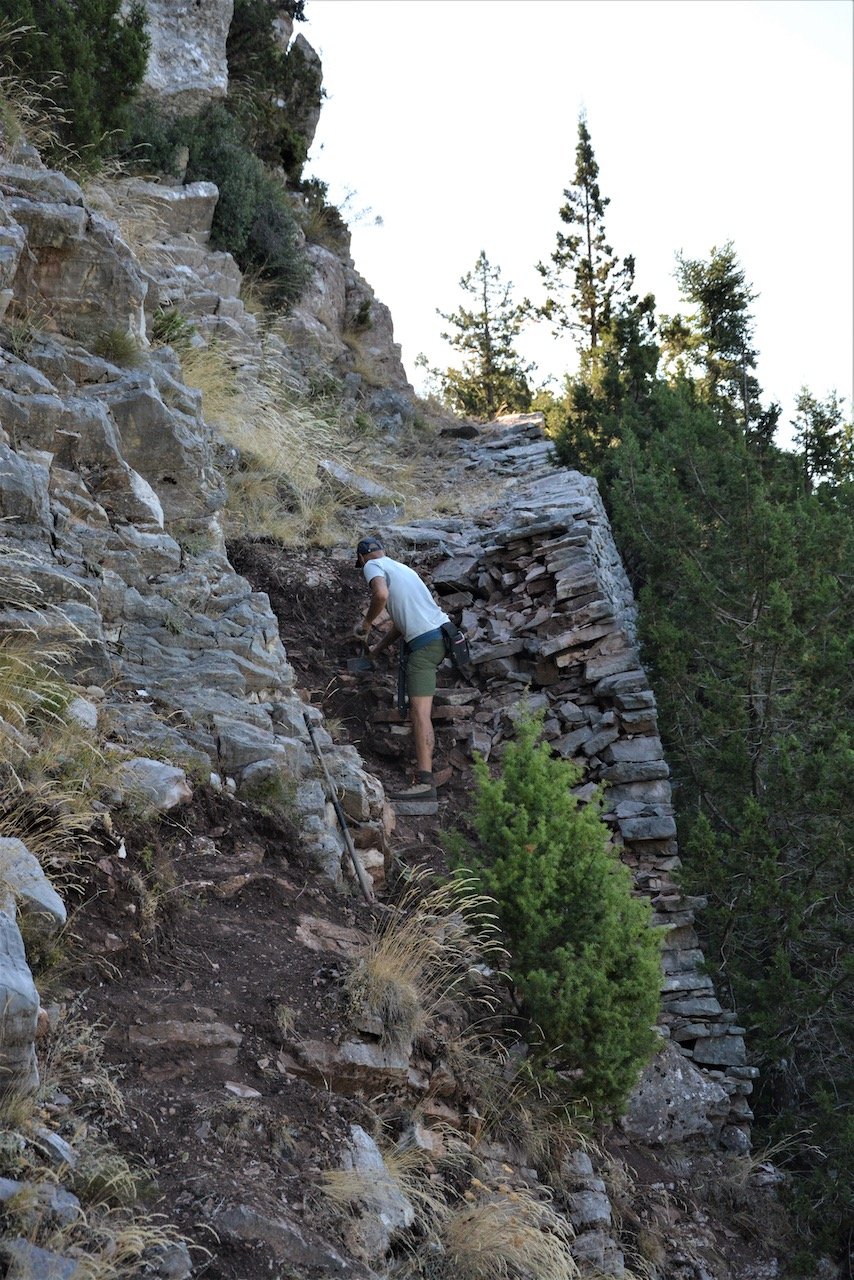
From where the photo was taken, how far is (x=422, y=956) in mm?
5691

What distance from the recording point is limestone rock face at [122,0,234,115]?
14.5 m

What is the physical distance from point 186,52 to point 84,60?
4.60 m

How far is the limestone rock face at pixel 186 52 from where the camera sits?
14523 mm

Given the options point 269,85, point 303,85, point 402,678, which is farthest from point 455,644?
point 303,85

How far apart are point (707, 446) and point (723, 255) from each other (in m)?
3.88

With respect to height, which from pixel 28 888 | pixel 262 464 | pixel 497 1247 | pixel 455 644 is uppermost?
pixel 262 464

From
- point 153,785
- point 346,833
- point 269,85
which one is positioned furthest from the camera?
point 269,85

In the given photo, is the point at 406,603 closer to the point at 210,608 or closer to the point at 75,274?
the point at 210,608

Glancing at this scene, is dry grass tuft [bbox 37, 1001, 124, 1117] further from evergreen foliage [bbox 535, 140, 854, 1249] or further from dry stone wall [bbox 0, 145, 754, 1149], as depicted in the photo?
evergreen foliage [bbox 535, 140, 854, 1249]

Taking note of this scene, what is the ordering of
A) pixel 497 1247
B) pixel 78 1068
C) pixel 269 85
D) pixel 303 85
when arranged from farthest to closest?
pixel 303 85
pixel 269 85
pixel 497 1247
pixel 78 1068

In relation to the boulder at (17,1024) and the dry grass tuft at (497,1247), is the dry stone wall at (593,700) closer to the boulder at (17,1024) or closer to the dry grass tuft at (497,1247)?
the dry grass tuft at (497,1247)

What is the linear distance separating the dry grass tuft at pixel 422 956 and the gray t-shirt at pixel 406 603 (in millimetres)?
2308

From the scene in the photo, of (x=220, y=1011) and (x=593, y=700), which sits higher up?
(x=593, y=700)

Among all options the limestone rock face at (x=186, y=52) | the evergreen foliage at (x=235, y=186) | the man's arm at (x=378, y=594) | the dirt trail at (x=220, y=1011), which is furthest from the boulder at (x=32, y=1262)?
the limestone rock face at (x=186, y=52)
